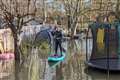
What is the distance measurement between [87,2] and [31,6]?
24.2 metres

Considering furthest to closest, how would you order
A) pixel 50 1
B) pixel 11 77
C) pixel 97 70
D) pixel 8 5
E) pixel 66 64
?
pixel 50 1 < pixel 8 5 < pixel 66 64 < pixel 97 70 < pixel 11 77

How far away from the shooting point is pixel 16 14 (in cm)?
2030

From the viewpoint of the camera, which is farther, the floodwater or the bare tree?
the bare tree

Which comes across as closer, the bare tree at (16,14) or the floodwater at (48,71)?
the floodwater at (48,71)

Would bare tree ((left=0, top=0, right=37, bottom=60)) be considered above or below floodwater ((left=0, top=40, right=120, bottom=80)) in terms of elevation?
above

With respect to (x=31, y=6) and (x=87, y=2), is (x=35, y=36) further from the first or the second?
(x=87, y=2)

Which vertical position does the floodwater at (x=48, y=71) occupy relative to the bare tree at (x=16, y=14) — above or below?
below

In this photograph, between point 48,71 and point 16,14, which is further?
point 16,14

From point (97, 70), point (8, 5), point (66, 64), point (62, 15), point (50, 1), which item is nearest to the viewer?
point (97, 70)

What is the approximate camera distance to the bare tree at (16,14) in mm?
19891

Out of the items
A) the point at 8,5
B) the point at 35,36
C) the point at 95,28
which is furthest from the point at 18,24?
the point at 35,36

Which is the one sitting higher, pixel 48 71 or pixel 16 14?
pixel 16 14

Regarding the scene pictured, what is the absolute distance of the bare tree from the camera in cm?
1989

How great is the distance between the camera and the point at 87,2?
4547 cm
